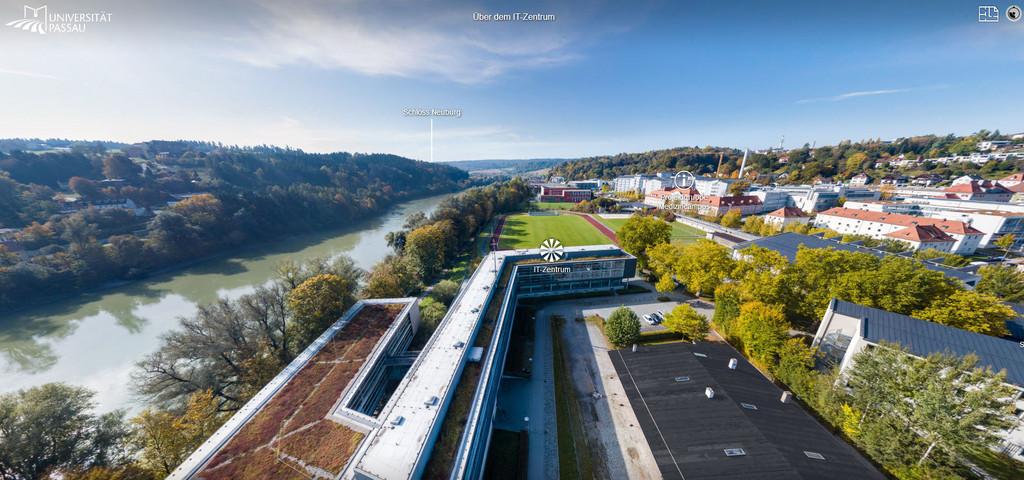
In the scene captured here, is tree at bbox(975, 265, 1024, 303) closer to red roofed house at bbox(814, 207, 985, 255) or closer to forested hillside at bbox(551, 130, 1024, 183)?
red roofed house at bbox(814, 207, 985, 255)

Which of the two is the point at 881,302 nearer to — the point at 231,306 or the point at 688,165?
the point at 231,306

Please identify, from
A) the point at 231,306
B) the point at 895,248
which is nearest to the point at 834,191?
the point at 895,248

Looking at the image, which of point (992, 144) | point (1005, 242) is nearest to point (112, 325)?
point (1005, 242)

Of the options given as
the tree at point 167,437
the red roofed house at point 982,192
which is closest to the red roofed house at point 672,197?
the red roofed house at point 982,192

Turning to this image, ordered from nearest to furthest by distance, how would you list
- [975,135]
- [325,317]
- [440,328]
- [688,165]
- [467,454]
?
[467,454]
[440,328]
[325,317]
[975,135]
[688,165]

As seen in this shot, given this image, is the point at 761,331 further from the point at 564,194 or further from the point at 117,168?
the point at 117,168

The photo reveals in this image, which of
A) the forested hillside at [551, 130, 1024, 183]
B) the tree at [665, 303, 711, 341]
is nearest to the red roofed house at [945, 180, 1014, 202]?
the forested hillside at [551, 130, 1024, 183]
